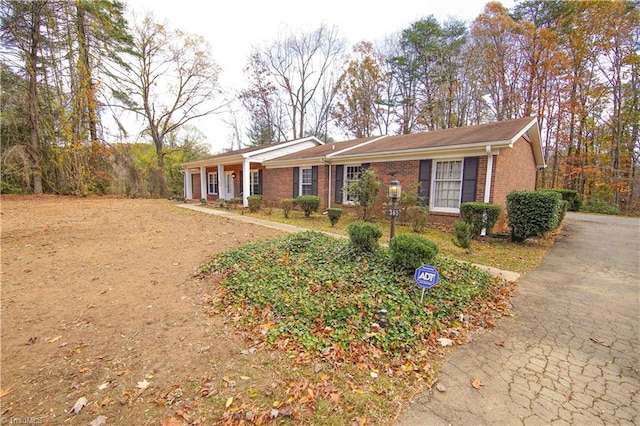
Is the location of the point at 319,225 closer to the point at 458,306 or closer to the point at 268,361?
the point at 458,306

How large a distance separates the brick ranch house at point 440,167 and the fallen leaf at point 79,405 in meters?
9.04

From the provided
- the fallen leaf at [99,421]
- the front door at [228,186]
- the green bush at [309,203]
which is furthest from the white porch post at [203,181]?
the fallen leaf at [99,421]

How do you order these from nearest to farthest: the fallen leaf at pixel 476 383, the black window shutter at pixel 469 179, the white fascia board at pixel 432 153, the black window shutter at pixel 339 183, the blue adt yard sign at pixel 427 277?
the fallen leaf at pixel 476 383 → the blue adt yard sign at pixel 427 277 → the white fascia board at pixel 432 153 → the black window shutter at pixel 469 179 → the black window shutter at pixel 339 183

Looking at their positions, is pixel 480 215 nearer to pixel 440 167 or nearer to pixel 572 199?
pixel 440 167

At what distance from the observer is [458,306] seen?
3.71 m

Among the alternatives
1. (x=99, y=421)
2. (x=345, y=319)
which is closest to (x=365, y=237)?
(x=345, y=319)

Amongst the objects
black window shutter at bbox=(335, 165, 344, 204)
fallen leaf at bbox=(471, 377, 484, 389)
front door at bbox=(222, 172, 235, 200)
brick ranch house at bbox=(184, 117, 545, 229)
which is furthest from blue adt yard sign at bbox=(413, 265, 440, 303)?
front door at bbox=(222, 172, 235, 200)

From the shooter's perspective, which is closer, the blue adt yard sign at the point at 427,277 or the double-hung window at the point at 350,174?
the blue adt yard sign at the point at 427,277

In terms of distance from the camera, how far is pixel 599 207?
16.7 m

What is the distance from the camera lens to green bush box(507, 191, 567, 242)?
700cm

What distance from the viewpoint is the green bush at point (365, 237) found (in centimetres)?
491

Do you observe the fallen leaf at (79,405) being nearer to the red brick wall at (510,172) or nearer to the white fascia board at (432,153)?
the white fascia board at (432,153)

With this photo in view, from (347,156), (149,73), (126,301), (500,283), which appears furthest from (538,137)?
(149,73)

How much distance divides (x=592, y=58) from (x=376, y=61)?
1433cm
